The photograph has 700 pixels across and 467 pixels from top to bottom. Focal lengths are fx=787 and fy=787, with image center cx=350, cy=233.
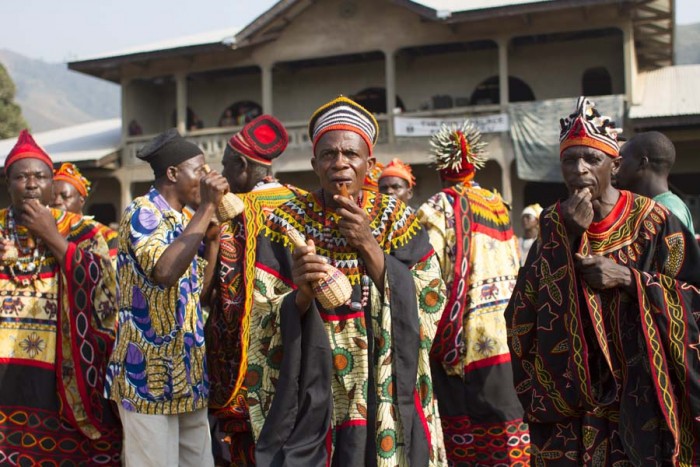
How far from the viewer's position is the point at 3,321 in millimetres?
4422

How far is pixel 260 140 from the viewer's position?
4.61m

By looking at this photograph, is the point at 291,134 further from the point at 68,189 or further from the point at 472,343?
the point at 472,343

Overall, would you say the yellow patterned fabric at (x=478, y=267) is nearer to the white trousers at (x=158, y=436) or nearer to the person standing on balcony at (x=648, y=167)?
the person standing on balcony at (x=648, y=167)

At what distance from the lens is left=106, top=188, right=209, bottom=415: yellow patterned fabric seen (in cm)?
377

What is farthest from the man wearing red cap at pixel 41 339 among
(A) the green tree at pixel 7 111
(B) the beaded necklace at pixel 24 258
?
(A) the green tree at pixel 7 111

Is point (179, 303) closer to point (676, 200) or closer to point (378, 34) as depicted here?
point (676, 200)

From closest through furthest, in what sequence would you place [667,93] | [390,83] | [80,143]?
[667,93]
[390,83]
[80,143]

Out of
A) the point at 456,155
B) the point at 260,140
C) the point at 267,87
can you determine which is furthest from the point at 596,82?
the point at 260,140

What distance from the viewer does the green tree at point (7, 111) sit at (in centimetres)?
3397

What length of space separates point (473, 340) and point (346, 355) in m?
2.04

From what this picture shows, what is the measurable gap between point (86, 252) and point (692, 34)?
160 meters

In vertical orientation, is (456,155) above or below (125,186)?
below

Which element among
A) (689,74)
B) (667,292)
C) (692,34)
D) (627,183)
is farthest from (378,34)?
(692,34)

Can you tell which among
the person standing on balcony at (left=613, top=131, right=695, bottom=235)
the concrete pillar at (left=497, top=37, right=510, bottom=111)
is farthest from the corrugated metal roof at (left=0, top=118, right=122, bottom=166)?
the person standing on balcony at (left=613, top=131, right=695, bottom=235)
